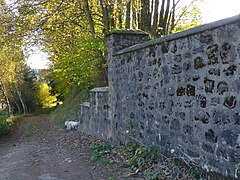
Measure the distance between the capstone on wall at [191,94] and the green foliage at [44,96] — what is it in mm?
30674

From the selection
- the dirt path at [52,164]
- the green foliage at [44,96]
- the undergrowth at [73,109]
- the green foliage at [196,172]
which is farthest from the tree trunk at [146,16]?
the green foliage at [44,96]

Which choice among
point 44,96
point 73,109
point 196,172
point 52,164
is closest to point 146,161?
point 196,172

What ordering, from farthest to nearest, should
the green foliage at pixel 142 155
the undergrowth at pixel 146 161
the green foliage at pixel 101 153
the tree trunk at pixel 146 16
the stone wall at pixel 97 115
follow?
the tree trunk at pixel 146 16 < the stone wall at pixel 97 115 < the green foliage at pixel 101 153 < the green foliage at pixel 142 155 < the undergrowth at pixel 146 161

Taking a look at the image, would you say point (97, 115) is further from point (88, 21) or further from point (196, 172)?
point (196, 172)

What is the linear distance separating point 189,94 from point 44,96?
33265mm

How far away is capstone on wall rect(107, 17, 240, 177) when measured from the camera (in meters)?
3.45

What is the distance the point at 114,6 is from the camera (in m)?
9.62

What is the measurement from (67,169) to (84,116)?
186 inches

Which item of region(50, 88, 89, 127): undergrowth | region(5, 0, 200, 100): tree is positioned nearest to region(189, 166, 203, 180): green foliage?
region(5, 0, 200, 100): tree

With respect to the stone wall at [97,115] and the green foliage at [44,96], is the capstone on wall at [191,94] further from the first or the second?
the green foliage at [44,96]

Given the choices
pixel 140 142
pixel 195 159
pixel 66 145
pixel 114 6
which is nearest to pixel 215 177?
pixel 195 159

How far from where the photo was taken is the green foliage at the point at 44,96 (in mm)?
35500

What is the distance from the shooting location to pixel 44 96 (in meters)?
35.8

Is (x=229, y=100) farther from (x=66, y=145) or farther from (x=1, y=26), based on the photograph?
(x=1, y=26)
